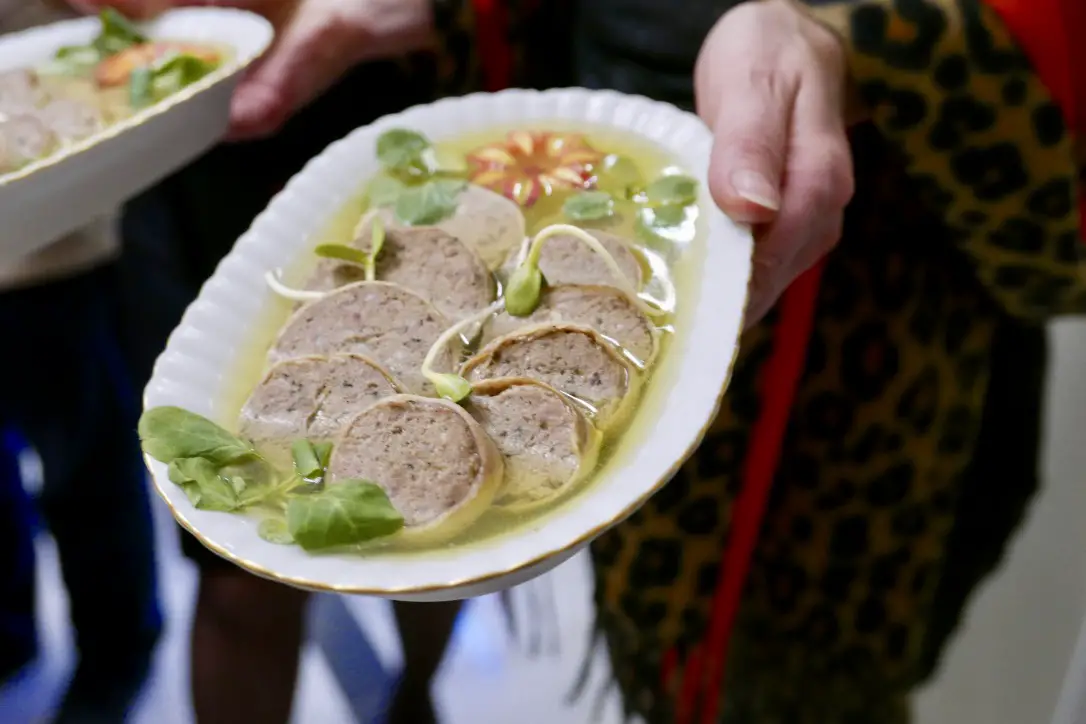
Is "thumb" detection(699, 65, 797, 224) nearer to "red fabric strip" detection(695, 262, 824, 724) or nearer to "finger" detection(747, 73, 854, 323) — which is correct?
"finger" detection(747, 73, 854, 323)

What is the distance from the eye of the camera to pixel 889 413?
2.13 ft

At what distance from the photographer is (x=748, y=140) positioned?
0.50 m

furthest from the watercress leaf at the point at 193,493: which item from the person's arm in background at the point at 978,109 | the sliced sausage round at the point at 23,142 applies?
the person's arm in background at the point at 978,109

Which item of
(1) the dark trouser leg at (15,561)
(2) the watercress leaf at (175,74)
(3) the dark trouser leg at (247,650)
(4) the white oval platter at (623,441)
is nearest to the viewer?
(4) the white oval platter at (623,441)

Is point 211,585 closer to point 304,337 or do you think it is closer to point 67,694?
point 67,694

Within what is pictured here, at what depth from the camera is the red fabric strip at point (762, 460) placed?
1.99ft

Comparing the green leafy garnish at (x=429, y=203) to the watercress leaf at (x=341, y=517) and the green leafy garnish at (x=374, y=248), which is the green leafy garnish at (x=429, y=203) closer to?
the green leafy garnish at (x=374, y=248)

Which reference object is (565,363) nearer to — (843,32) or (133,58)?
(843,32)

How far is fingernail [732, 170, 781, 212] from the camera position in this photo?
1.56ft

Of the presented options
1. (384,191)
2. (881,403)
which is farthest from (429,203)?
(881,403)

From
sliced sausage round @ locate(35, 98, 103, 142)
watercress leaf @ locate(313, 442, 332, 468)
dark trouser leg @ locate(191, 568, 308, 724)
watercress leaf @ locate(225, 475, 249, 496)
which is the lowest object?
dark trouser leg @ locate(191, 568, 308, 724)

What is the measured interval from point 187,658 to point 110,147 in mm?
570

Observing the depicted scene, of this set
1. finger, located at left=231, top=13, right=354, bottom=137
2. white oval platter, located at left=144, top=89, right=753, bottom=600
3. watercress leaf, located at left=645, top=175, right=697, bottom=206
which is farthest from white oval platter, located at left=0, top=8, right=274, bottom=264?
watercress leaf, located at left=645, top=175, right=697, bottom=206

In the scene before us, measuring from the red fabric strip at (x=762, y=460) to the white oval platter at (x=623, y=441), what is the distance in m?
0.12
